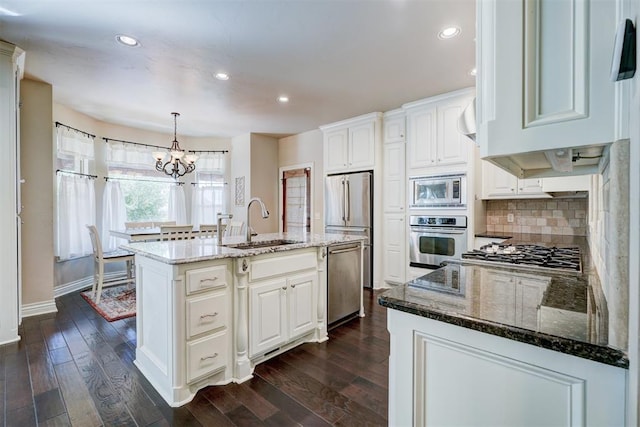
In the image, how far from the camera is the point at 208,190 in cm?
615

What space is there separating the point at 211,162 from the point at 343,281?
4.28m

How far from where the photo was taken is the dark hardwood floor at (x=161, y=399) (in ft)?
5.76

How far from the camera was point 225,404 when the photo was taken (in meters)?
1.88

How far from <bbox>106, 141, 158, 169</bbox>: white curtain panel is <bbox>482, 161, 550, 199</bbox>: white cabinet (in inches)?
215

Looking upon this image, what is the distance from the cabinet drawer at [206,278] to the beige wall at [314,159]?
3478 mm

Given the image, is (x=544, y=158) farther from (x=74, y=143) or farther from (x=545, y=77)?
(x=74, y=143)

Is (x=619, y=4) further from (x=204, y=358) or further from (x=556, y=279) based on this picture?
(x=204, y=358)

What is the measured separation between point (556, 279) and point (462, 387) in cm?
76

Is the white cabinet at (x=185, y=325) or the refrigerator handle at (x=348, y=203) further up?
the refrigerator handle at (x=348, y=203)

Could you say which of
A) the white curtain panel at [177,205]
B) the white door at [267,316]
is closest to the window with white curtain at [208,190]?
the white curtain panel at [177,205]

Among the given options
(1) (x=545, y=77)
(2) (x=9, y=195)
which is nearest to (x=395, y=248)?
(1) (x=545, y=77)

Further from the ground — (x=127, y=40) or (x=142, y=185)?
(x=127, y=40)

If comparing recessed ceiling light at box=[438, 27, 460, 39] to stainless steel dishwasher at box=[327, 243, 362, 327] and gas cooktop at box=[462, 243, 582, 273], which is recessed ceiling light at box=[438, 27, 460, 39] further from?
stainless steel dishwasher at box=[327, 243, 362, 327]

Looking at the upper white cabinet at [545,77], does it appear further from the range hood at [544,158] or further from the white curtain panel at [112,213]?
the white curtain panel at [112,213]
